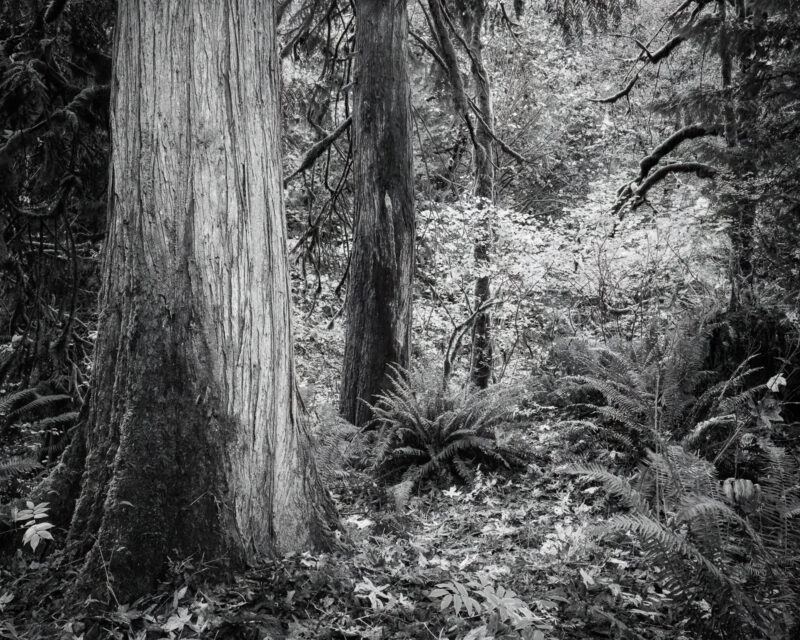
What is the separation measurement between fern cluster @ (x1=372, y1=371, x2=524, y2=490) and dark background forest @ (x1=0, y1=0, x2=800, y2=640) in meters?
0.03

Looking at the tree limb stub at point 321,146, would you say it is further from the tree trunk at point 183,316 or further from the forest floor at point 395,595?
the forest floor at point 395,595

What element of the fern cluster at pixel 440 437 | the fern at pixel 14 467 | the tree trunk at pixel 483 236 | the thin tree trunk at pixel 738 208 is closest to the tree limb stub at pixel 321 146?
the tree trunk at pixel 483 236

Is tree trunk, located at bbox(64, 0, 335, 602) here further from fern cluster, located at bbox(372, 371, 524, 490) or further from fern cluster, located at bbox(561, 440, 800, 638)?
fern cluster, located at bbox(372, 371, 524, 490)

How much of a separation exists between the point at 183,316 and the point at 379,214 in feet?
12.1

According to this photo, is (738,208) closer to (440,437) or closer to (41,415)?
(440,437)

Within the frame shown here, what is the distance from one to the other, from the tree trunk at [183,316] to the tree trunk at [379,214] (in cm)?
320

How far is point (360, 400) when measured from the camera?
230 inches

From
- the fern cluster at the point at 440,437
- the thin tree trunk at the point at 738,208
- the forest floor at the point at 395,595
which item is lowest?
the forest floor at the point at 395,595

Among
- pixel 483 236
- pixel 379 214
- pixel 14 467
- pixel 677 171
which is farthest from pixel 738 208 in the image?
pixel 483 236

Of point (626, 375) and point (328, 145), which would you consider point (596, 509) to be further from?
point (328, 145)

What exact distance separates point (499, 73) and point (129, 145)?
42.1 ft

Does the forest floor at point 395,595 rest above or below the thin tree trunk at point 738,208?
below

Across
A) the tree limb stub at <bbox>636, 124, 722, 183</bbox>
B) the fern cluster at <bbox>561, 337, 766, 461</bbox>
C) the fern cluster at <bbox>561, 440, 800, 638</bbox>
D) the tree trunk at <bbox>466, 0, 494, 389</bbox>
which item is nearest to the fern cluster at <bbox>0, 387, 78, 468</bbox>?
the fern cluster at <bbox>561, 440, 800, 638</bbox>

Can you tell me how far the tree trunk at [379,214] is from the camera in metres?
6.02
